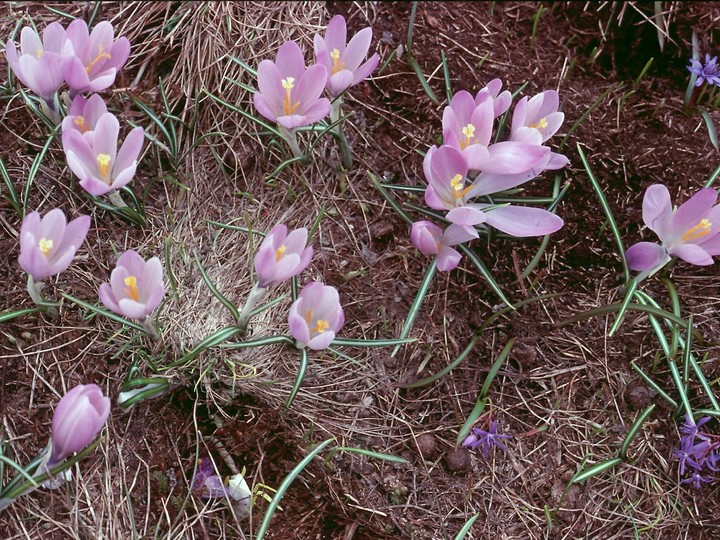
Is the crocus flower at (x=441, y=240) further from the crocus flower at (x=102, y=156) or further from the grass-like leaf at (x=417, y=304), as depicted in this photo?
the crocus flower at (x=102, y=156)

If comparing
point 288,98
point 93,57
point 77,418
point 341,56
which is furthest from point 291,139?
point 77,418

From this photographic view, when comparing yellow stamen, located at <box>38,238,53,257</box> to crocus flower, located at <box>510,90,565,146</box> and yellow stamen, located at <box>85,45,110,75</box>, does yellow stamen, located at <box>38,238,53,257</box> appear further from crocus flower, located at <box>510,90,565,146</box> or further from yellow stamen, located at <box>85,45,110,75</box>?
crocus flower, located at <box>510,90,565,146</box>

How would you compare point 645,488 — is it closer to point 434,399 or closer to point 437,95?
point 434,399

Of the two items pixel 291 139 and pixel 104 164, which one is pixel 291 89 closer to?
pixel 291 139

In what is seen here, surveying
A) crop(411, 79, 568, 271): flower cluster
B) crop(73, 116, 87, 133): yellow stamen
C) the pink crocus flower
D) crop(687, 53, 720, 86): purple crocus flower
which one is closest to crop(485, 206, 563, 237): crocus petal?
crop(411, 79, 568, 271): flower cluster

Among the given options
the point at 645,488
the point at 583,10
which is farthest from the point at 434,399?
the point at 583,10
